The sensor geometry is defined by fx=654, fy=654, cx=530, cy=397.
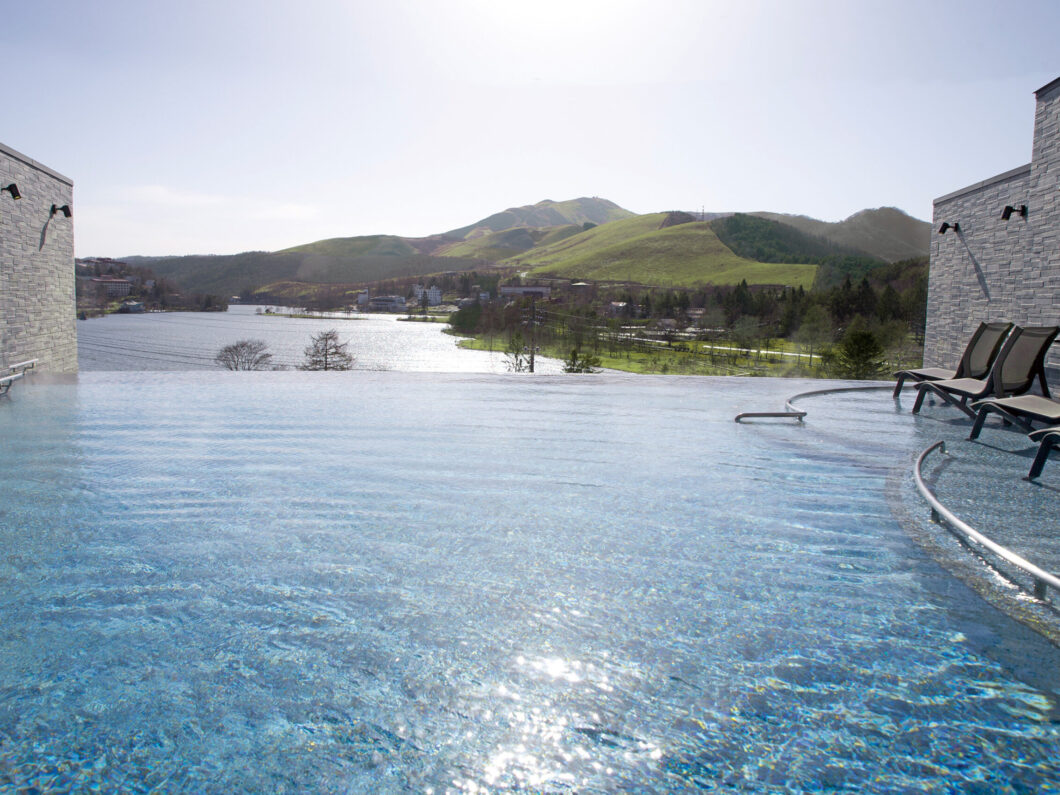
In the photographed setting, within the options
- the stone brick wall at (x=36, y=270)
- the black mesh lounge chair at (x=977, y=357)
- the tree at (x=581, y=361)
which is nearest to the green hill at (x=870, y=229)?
the tree at (x=581, y=361)

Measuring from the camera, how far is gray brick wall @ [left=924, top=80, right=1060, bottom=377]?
660cm

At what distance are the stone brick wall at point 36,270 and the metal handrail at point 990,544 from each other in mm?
9248

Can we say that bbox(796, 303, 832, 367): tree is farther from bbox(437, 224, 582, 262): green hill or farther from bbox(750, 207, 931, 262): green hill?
bbox(437, 224, 582, 262): green hill

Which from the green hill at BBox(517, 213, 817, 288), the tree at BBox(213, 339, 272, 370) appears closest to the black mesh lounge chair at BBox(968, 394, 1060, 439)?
the tree at BBox(213, 339, 272, 370)

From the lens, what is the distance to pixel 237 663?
5.70ft

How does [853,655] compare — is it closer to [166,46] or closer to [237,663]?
[237,663]

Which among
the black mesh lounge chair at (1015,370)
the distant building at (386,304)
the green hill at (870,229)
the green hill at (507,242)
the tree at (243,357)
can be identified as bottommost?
the tree at (243,357)

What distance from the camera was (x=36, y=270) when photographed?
853cm

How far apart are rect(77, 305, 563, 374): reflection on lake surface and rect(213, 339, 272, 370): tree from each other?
61 centimetres

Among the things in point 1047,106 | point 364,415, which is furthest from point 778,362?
point 364,415

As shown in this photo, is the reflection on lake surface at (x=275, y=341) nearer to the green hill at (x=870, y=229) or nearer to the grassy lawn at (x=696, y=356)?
the grassy lawn at (x=696, y=356)

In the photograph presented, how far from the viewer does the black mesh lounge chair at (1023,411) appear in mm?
4027

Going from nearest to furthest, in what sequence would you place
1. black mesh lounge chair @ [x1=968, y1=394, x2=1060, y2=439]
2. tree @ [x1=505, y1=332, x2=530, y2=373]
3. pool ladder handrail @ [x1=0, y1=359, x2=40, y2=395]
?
black mesh lounge chair @ [x1=968, y1=394, x2=1060, y2=439], pool ladder handrail @ [x1=0, y1=359, x2=40, y2=395], tree @ [x1=505, y1=332, x2=530, y2=373]

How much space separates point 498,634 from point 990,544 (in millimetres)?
1800
